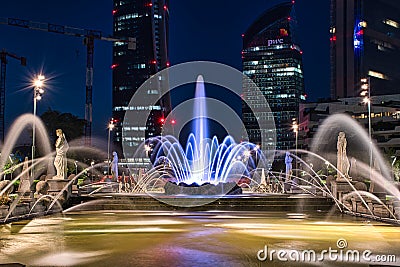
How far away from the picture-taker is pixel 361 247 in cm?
1291

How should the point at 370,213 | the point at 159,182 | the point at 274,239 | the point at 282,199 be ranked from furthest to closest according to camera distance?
the point at 159,182
the point at 282,199
the point at 370,213
the point at 274,239

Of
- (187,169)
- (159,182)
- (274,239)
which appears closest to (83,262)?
(274,239)

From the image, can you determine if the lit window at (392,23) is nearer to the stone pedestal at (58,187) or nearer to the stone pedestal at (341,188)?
the stone pedestal at (341,188)

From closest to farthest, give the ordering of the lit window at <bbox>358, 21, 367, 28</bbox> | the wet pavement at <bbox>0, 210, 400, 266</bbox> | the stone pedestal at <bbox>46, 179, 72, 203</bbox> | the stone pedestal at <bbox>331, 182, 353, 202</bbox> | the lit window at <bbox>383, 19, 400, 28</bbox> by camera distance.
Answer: the wet pavement at <bbox>0, 210, 400, 266</bbox> → the stone pedestal at <bbox>46, 179, 72, 203</bbox> → the stone pedestal at <bbox>331, 182, 353, 202</bbox> → the lit window at <bbox>358, 21, 367, 28</bbox> → the lit window at <bbox>383, 19, 400, 28</bbox>

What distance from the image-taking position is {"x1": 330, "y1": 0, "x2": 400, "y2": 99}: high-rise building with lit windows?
129375mm

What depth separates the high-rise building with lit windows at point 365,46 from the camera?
424 ft

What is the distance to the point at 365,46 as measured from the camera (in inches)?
5094

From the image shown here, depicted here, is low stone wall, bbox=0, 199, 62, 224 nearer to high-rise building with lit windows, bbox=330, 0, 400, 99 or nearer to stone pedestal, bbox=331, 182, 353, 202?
stone pedestal, bbox=331, 182, 353, 202

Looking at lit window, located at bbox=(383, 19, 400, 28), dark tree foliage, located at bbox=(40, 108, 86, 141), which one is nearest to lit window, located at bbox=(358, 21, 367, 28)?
lit window, located at bbox=(383, 19, 400, 28)

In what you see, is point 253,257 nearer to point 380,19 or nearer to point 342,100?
point 342,100

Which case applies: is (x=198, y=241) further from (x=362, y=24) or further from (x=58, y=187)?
(x=362, y=24)

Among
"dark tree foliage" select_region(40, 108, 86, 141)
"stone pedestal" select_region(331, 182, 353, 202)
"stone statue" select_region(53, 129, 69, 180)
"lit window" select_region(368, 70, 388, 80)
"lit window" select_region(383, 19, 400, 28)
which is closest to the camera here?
"stone statue" select_region(53, 129, 69, 180)

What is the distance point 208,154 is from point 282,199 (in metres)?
16.5

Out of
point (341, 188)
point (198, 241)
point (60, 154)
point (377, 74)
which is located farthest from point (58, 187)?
point (377, 74)
